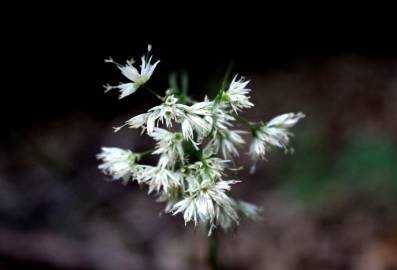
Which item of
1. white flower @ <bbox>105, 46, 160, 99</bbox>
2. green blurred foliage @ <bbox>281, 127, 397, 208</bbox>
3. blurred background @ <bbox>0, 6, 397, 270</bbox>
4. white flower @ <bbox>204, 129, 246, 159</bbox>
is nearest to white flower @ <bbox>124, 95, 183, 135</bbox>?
white flower @ <bbox>105, 46, 160, 99</bbox>

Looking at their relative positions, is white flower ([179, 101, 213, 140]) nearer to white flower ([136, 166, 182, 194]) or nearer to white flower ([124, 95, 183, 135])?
white flower ([124, 95, 183, 135])

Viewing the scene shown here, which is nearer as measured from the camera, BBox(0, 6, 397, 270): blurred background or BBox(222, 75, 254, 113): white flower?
BBox(222, 75, 254, 113): white flower

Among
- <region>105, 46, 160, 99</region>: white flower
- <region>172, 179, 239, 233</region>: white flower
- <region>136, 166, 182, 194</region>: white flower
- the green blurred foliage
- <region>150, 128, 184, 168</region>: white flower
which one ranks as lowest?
<region>172, 179, 239, 233</region>: white flower

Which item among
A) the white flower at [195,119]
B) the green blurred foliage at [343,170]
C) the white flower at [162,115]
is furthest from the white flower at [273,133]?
the green blurred foliage at [343,170]

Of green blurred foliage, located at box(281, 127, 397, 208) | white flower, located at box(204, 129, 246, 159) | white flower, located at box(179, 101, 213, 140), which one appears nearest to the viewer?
white flower, located at box(179, 101, 213, 140)

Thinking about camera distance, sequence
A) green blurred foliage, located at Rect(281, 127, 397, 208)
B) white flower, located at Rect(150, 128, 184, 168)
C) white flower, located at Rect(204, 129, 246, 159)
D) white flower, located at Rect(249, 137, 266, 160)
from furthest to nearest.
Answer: green blurred foliage, located at Rect(281, 127, 397, 208), white flower, located at Rect(249, 137, 266, 160), white flower, located at Rect(204, 129, 246, 159), white flower, located at Rect(150, 128, 184, 168)

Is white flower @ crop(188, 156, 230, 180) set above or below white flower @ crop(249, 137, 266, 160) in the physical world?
below

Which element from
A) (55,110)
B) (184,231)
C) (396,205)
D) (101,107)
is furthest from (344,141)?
(55,110)
